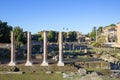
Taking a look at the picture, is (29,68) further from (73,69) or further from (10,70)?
(73,69)

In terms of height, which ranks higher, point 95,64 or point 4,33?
point 4,33

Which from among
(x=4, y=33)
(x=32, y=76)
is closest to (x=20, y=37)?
(x=4, y=33)

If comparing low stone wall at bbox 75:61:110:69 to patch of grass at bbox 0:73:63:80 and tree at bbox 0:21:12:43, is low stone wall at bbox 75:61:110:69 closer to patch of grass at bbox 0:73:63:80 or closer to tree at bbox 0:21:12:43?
patch of grass at bbox 0:73:63:80

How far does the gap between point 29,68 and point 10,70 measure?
8.71ft

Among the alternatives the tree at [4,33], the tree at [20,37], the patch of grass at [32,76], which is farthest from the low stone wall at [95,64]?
the tree at [4,33]

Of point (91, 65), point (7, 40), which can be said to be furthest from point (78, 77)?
point (7, 40)

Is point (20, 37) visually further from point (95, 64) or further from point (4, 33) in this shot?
point (95, 64)

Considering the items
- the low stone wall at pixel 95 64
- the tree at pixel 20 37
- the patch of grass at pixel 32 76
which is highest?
the tree at pixel 20 37

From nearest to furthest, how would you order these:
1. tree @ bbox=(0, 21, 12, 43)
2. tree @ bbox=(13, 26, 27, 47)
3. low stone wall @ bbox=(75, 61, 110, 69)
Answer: low stone wall @ bbox=(75, 61, 110, 69) < tree @ bbox=(0, 21, 12, 43) < tree @ bbox=(13, 26, 27, 47)

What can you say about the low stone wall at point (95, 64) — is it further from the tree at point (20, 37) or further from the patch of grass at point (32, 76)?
the tree at point (20, 37)

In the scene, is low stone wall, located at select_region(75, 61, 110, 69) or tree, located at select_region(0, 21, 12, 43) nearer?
low stone wall, located at select_region(75, 61, 110, 69)

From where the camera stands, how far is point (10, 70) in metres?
36.7

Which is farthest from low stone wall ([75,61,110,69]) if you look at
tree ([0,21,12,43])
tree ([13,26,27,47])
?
tree ([0,21,12,43])

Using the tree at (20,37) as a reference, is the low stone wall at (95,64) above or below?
below
